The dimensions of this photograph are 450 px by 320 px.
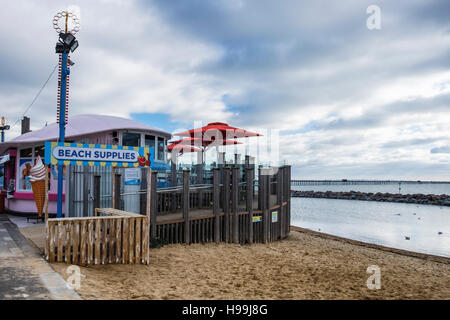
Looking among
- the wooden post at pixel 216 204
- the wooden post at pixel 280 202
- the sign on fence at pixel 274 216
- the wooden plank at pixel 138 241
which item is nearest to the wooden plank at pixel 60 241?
the wooden plank at pixel 138 241

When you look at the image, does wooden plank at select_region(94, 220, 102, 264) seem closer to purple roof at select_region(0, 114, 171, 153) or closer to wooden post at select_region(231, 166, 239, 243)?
wooden post at select_region(231, 166, 239, 243)

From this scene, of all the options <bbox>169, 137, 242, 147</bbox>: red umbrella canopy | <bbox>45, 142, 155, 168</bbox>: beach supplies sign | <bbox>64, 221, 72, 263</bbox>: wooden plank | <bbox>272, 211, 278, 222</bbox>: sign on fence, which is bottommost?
<bbox>272, 211, 278, 222</bbox>: sign on fence

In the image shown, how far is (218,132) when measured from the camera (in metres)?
16.0

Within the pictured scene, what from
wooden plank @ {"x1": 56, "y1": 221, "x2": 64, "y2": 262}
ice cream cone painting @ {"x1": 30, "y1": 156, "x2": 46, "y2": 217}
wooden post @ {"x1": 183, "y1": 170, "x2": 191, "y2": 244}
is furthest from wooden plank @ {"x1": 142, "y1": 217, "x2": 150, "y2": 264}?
ice cream cone painting @ {"x1": 30, "y1": 156, "x2": 46, "y2": 217}

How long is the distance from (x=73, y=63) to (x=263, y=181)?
7.81 meters

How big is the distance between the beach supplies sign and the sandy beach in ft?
6.84

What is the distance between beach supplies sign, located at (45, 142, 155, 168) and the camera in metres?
6.39

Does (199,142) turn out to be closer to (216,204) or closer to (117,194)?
(216,204)

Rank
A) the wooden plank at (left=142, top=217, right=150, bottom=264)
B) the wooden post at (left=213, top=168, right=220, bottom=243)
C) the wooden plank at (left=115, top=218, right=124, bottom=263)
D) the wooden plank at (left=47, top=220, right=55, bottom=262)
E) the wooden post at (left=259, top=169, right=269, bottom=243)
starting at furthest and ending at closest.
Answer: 1. the wooden post at (left=259, top=169, right=269, bottom=243)
2. the wooden post at (left=213, top=168, right=220, bottom=243)
3. the wooden plank at (left=142, top=217, right=150, bottom=264)
4. the wooden plank at (left=115, top=218, right=124, bottom=263)
5. the wooden plank at (left=47, top=220, right=55, bottom=262)

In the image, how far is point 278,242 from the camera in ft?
42.1

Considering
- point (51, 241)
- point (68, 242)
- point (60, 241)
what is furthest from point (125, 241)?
point (51, 241)
